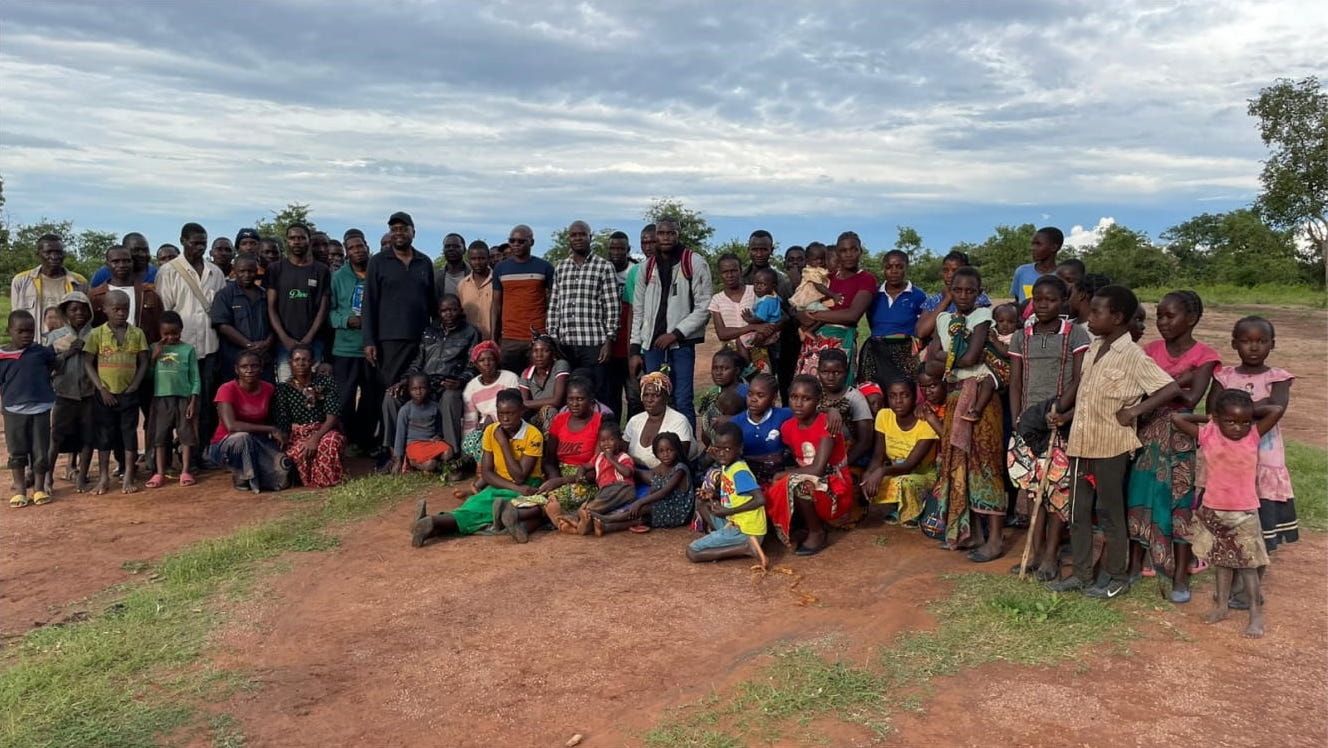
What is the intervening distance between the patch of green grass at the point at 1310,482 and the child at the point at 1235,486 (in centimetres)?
167

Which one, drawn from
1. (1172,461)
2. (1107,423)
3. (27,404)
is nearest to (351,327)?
(27,404)

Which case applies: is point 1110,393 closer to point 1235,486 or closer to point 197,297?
point 1235,486

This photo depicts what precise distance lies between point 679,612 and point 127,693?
93.8 inches

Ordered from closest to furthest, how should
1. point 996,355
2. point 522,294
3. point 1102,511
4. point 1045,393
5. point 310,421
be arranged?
point 1102,511 → point 1045,393 → point 996,355 → point 522,294 → point 310,421

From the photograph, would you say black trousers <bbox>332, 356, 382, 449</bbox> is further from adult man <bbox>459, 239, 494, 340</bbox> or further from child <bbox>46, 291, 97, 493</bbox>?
child <bbox>46, 291, 97, 493</bbox>

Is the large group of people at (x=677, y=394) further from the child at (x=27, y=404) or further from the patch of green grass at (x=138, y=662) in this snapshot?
the patch of green grass at (x=138, y=662)

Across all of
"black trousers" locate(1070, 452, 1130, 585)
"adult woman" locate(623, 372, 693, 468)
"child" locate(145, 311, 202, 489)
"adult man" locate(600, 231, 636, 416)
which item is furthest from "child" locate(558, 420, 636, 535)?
"child" locate(145, 311, 202, 489)

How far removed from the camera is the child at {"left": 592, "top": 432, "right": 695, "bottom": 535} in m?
5.77

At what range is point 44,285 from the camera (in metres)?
7.07

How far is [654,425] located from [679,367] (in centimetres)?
111

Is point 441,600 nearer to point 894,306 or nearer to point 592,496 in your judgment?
point 592,496

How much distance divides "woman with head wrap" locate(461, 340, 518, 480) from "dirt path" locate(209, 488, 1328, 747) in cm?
142

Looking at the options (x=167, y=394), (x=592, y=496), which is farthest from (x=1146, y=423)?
(x=167, y=394)

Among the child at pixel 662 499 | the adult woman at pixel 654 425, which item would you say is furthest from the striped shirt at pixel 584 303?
the child at pixel 662 499
